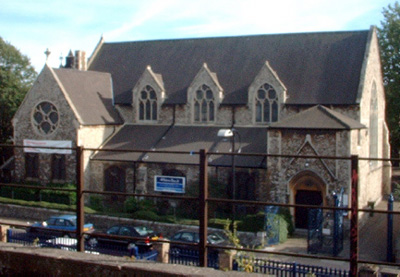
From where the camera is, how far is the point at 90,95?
31.9 m

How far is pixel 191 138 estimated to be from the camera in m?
29.0

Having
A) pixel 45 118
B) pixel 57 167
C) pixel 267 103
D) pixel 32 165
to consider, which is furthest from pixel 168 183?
pixel 32 165

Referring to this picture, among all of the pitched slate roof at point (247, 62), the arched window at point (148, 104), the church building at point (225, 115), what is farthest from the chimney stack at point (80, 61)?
the arched window at point (148, 104)

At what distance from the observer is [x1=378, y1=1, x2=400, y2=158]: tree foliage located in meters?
42.2

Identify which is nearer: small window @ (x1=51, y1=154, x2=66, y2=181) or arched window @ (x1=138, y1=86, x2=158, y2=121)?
small window @ (x1=51, y1=154, x2=66, y2=181)

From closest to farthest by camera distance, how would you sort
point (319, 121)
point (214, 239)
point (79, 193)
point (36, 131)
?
point (79, 193)
point (214, 239)
point (319, 121)
point (36, 131)

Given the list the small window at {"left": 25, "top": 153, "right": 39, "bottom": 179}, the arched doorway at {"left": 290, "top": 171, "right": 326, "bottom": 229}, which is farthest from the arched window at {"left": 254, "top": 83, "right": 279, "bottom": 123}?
the small window at {"left": 25, "top": 153, "right": 39, "bottom": 179}

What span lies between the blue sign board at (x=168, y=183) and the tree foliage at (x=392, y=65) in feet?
77.1

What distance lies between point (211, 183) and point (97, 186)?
764cm

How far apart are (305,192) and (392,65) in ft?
78.4

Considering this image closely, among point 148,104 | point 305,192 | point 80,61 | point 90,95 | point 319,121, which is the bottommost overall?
point 305,192

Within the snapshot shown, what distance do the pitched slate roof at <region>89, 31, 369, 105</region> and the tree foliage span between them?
1444cm

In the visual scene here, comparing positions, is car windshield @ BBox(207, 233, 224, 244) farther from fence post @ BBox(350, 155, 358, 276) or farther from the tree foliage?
the tree foliage

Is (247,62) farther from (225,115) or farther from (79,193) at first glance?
(79,193)
